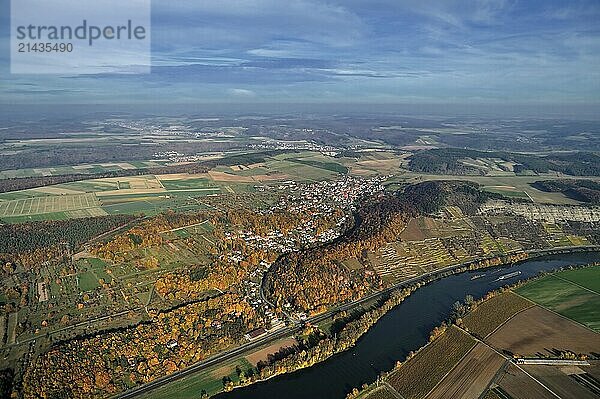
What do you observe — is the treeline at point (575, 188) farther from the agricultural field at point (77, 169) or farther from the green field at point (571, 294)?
the agricultural field at point (77, 169)

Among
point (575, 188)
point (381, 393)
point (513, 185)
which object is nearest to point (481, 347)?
point (381, 393)

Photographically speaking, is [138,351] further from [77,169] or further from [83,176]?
[77,169]

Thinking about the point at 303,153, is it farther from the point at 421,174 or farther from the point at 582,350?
the point at 582,350

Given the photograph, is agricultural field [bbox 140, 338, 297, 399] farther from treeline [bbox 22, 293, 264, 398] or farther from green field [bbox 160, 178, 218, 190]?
green field [bbox 160, 178, 218, 190]

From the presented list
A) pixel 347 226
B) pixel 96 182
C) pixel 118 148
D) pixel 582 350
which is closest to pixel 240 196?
pixel 347 226

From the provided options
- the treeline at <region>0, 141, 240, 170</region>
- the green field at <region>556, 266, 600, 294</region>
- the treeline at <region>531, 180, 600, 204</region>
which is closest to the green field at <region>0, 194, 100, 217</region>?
the treeline at <region>0, 141, 240, 170</region>

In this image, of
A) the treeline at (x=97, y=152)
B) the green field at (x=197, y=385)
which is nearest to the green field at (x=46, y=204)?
the treeline at (x=97, y=152)
